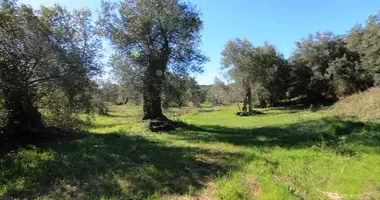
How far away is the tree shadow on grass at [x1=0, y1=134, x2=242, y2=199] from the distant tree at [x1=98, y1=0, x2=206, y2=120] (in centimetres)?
945

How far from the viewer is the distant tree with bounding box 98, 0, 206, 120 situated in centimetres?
1751

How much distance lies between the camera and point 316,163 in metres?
7.64

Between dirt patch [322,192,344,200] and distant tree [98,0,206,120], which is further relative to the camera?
distant tree [98,0,206,120]

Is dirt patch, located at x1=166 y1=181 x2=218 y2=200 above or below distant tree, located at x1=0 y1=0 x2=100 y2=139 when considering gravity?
below

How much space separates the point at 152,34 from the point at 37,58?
8907mm

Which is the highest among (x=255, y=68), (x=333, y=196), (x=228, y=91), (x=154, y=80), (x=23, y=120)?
(x=255, y=68)

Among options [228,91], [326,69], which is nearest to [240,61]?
[228,91]

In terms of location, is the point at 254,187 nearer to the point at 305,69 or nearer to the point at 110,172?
the point at 110,172

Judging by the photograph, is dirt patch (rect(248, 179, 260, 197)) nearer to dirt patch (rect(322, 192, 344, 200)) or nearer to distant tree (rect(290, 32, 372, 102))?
dirt patch (rect(322, 192, 344, 200))

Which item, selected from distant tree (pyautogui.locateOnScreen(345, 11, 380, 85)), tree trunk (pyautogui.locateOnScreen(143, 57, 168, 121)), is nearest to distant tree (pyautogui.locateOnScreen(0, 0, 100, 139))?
tree trunk (pyautogui.locateOnScreen(143, 57, 168, 121))

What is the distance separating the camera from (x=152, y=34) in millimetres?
18266

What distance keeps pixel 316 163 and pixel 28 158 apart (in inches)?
384

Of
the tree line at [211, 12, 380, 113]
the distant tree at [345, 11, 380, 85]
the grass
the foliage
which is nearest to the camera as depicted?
the grass

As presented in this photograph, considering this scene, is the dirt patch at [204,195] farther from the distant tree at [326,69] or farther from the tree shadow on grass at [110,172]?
the distant tree at [326,69]
